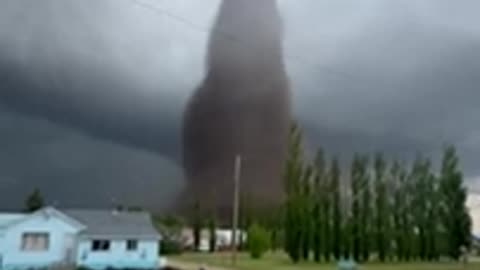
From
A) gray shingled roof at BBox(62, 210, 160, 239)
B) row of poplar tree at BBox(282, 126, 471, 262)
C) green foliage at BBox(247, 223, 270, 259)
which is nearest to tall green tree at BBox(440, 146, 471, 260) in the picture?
row of poplar tree at BBox(282, 126, 471, 262)

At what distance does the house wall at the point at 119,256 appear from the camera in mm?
43906

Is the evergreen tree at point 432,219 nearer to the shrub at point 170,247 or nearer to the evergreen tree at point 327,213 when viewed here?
the evergreen tree at point 327,213

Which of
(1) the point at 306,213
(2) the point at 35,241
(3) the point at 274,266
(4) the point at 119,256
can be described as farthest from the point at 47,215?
(1) the point at 306,213

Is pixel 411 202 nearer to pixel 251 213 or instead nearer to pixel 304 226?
pixel 304 226

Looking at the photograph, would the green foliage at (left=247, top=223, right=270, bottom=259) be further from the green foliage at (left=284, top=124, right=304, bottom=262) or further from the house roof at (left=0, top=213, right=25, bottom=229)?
the house roof at (left=0, top=213, right=25, bottom=229)

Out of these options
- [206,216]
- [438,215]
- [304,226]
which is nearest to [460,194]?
[438,215]

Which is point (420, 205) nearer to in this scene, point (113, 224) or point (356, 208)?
point (356, 208)

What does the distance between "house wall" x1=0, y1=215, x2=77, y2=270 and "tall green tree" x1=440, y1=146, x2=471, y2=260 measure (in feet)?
138

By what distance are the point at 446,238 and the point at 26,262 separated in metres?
44.7

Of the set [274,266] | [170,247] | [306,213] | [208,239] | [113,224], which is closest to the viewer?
[113,224]

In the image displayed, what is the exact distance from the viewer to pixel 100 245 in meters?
44.8

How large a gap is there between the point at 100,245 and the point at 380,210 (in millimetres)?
33671

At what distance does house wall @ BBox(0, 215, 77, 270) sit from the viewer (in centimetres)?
4266

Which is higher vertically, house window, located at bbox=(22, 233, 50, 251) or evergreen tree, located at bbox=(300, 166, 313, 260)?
evergreen tree, located at bbox=(300, 166, 313, 260)
